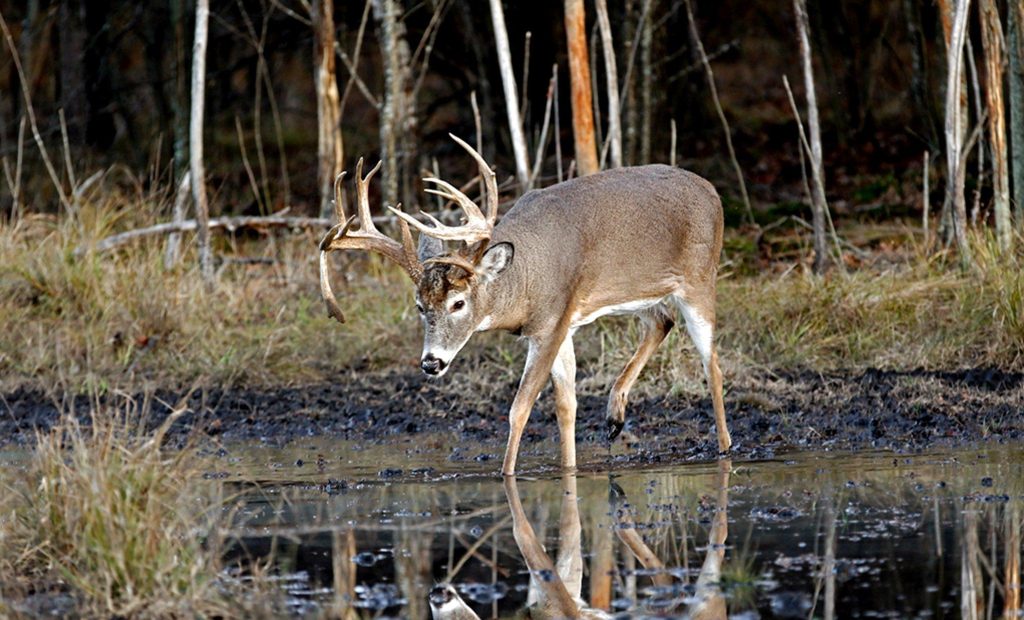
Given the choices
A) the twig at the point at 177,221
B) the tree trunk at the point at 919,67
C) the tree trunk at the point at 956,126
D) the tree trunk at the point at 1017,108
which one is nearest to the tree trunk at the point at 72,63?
the twig at the point at 177,221

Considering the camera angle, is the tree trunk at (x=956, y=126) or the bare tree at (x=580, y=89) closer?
the tree trunk at (x=956, y=126)

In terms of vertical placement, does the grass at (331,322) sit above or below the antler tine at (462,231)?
below

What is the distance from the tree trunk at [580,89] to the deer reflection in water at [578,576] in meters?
4.99

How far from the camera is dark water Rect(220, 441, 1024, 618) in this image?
19.9ft

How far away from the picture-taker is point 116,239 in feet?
44.8

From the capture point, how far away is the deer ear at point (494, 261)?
9.08 metres

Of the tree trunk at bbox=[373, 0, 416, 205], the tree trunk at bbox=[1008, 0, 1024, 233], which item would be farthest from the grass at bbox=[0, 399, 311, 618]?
the tree trunk at bbox=[1008, 0, 1024, 233]

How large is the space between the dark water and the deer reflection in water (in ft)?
0.04

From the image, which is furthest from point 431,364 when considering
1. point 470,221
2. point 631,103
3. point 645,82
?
point 645,82

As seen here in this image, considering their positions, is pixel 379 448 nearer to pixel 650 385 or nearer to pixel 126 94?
pixel 650 385

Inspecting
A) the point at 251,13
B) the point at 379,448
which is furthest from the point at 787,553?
the point at 251,13

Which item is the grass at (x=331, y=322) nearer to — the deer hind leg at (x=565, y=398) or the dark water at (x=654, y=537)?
the deer hind leg at (x=565, y=398)

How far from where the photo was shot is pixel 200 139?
13.2m

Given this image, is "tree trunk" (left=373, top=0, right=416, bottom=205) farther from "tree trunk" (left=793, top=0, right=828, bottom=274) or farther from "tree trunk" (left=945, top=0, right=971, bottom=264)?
"tree trunk" (left=945, top=0, right=971, bottom=264)
